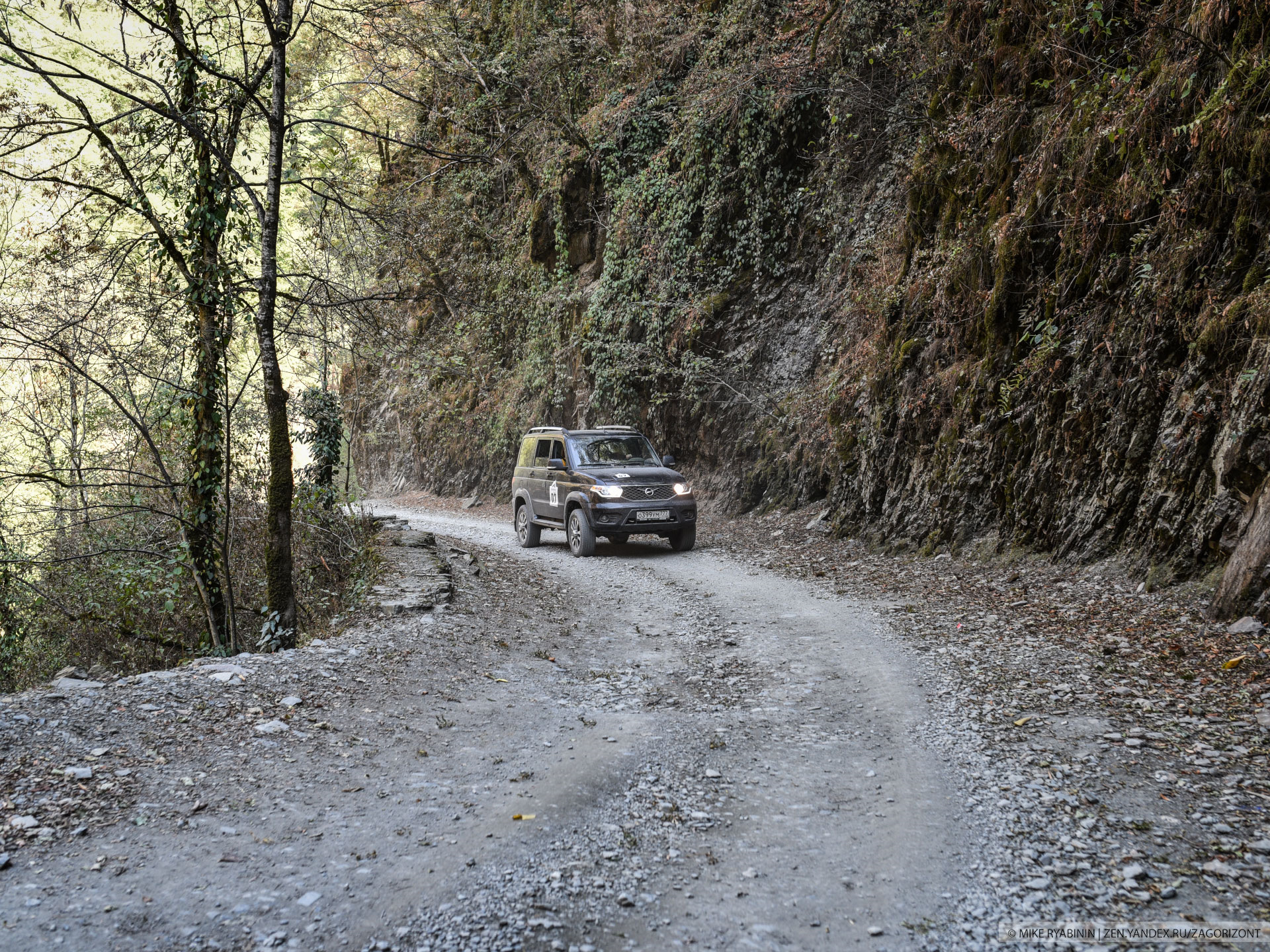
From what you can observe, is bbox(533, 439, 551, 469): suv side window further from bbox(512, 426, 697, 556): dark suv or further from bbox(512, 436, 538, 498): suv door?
bbox(512, 436, 538, 498): suv door

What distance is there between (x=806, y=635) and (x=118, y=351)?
8535 millimetres

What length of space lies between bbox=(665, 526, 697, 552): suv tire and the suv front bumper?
0.25m

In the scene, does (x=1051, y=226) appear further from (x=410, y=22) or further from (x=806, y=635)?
(x=410, y=22)

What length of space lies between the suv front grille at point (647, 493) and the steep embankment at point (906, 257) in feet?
9.47

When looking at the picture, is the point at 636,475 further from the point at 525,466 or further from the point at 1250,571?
the point at 1250,571

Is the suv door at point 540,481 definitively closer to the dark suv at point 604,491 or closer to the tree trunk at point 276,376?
the dark suv at point 604,491

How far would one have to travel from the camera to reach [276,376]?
9008mm

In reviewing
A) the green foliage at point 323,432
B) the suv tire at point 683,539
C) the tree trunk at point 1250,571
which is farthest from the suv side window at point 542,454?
the tree trunk at point 1250,571

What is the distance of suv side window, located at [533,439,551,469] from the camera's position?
574 inches

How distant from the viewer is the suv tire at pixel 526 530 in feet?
48.9

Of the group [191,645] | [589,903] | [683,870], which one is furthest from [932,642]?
[191,645]

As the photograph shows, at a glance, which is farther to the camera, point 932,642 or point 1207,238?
point 1207,238

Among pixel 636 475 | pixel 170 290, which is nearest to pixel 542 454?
pixel 636 475

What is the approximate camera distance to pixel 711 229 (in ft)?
59.5
